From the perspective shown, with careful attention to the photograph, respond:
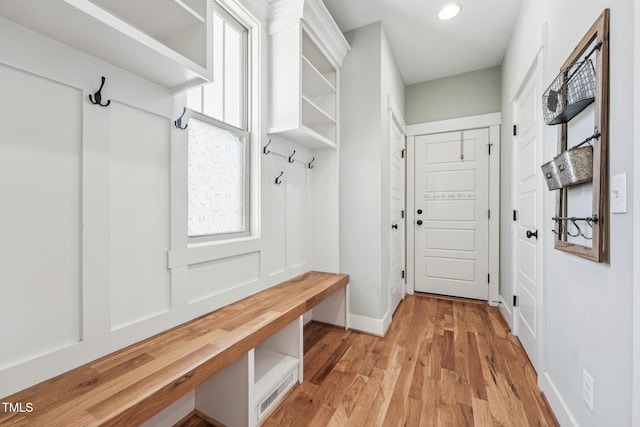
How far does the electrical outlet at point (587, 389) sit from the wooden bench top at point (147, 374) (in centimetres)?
137

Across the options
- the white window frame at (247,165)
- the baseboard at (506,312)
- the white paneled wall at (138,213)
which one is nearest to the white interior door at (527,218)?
the baseboard at (506,312)

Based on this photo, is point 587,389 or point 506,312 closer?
point 587,389

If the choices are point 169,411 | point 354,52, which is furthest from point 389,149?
point 169,411

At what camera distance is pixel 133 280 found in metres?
1.18

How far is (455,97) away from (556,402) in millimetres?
3130

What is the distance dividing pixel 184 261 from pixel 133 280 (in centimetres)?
24

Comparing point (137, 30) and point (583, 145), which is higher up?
point (137, 30)

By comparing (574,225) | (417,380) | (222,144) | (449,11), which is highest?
(449,11)

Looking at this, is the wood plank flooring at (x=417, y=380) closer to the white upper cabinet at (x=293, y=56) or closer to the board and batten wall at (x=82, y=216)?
the board and batten wall at (x=82, y=216)

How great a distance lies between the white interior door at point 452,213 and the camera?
126 inches

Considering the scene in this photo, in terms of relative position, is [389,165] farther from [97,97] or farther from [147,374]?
[147,374]

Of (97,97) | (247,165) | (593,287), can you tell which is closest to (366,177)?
(247,165)

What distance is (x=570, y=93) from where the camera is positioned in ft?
4.03

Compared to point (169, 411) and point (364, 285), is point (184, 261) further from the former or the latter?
point (364, 285)
